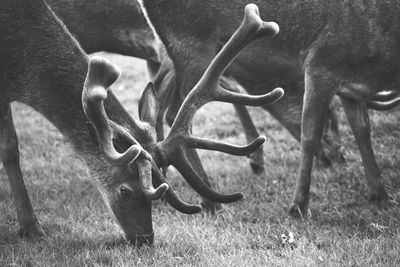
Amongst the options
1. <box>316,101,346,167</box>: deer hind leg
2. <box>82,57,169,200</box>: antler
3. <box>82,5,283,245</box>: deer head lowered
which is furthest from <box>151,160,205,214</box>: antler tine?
<box>316,101,346,167</box>: deer hind leg

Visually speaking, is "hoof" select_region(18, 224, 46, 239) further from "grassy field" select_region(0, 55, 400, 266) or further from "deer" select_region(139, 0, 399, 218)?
"deer" select_region(139, 0, 399, 218)

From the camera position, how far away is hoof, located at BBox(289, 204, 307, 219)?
18.0 ft


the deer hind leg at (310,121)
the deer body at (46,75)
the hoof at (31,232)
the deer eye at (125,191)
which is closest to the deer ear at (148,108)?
the deer body at (46,75)

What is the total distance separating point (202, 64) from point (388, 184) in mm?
2165

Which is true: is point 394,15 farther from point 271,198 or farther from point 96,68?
point 96,68

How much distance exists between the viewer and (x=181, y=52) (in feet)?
19.3

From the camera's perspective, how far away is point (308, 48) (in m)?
5.78

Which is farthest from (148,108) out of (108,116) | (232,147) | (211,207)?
(211,207)

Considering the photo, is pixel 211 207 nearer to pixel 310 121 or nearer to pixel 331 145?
pixel 310 121

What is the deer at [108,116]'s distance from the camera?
15.1 feet

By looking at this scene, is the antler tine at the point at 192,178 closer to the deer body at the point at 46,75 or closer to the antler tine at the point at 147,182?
the antler tine at the point at 147,182

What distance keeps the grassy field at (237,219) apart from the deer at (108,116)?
0.76ft

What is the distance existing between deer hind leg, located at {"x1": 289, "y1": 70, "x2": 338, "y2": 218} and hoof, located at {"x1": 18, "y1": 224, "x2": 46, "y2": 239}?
2.14 m

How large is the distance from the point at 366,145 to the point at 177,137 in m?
2.20
